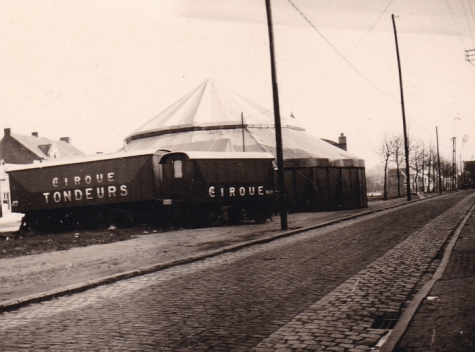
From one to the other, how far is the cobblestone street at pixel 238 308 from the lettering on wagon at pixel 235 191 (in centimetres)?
938

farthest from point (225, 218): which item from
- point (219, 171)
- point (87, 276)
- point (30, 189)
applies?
point (87, 276)

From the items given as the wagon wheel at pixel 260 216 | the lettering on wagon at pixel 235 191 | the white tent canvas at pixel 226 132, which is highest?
the white tent canvas at pixel 226 132

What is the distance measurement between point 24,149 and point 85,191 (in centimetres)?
4330

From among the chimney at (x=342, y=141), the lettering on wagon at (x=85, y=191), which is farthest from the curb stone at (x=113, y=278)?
the chimney at (x=342, y=141)

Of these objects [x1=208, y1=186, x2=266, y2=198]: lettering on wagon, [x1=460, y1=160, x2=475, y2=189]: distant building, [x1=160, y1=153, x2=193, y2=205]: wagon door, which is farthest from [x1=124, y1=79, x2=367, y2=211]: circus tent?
[x1=460, y1=160, x2=475, y2=189]: distant building

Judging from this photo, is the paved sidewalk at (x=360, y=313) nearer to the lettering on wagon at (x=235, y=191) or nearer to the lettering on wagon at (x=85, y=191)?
the lettering on wagon at (x=235, y=191)

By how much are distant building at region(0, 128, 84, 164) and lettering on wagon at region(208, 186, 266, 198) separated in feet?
141

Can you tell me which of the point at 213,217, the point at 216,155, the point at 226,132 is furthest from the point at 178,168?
the point at 226,132

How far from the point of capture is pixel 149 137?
36156mm

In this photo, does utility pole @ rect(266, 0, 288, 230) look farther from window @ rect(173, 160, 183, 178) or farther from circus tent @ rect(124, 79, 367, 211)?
circus tent @ rect(124, 79, 367, 211)

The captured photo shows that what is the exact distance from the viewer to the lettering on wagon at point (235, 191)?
777 inches

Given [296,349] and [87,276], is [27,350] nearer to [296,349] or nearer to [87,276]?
[296,349]

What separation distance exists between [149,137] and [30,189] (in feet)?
51.7

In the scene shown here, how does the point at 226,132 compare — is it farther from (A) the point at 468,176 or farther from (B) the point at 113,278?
(A) the point at 468,176
